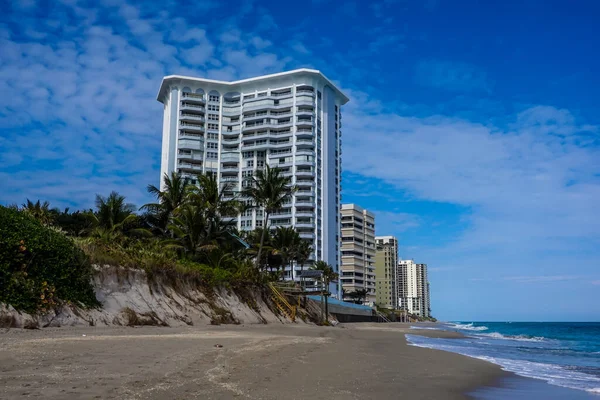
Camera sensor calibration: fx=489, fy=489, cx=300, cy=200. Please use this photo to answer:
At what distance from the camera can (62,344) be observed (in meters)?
10.9

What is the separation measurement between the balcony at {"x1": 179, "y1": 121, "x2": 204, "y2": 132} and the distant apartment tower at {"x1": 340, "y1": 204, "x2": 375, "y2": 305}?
166 ft

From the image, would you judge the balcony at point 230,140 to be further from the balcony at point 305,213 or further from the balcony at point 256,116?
the balcony at point 305,213

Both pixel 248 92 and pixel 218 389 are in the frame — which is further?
pixel 248 92

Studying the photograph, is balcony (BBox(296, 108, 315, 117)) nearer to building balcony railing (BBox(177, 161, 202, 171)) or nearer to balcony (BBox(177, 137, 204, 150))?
balcony (BBox(177, 137, 204, 150))

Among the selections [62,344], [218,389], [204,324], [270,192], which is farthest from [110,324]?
[270,192]

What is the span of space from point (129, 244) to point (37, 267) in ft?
35.7

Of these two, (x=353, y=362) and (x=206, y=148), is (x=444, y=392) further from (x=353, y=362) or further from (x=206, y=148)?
(x=206, y=148)

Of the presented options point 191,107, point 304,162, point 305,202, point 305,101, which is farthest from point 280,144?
point 191,107

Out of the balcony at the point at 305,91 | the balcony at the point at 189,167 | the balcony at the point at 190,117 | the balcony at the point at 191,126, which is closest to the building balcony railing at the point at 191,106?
the balcony at the point at 190,117

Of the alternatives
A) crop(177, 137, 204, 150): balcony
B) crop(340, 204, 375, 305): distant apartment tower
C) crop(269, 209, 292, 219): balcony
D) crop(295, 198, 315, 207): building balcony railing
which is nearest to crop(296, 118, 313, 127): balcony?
crop(295, 198, 315, 207): building balcony railing

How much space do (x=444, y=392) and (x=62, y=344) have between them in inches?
322

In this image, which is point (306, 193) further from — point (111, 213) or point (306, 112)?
point (111, 213)

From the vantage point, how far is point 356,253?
459ft

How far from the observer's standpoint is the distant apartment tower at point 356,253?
13675 cm
